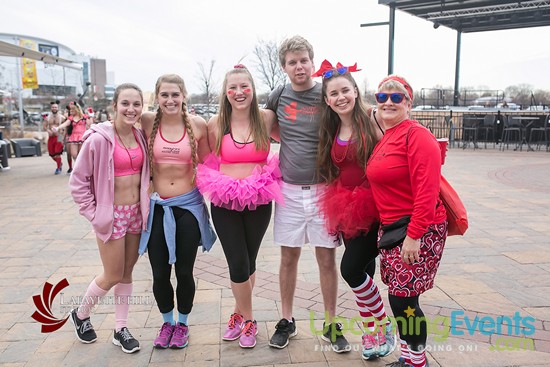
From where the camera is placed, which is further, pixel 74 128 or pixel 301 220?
pixel 74 128

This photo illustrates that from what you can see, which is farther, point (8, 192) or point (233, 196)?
point (8, 192)

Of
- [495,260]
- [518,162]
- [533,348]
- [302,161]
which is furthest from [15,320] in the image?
[518,162]

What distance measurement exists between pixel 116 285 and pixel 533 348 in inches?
107

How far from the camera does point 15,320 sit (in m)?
3.27

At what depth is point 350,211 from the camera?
2.53 meters

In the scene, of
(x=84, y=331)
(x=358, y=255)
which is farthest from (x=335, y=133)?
(x=84, y=331)

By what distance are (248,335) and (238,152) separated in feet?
3.89

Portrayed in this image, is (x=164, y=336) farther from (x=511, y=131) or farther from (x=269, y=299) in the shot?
(x=511, y=131)

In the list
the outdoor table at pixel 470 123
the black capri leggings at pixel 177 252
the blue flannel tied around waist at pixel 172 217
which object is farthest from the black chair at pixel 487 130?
the black capri leggings at pixel 177 252

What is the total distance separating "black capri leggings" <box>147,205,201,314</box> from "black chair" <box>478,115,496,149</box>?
1587 cm

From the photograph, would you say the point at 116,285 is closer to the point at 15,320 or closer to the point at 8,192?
the point at 15,320

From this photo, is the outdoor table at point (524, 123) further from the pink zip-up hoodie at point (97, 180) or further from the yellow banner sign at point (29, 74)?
the yellow banner sign at point (29, 74)

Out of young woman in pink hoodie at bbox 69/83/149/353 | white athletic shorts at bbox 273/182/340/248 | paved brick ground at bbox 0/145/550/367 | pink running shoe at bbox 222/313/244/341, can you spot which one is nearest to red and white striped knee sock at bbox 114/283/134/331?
young woman in pink hoodie at bbox 69/83/149/353

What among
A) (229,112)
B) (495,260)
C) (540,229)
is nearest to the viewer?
(229,112)
